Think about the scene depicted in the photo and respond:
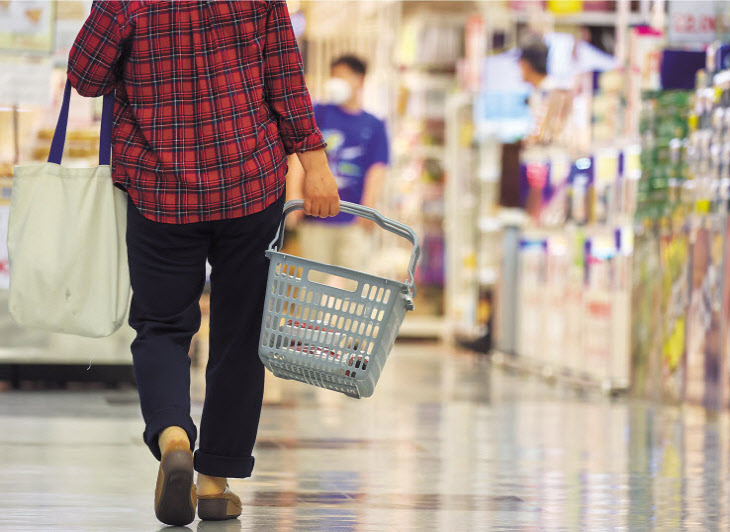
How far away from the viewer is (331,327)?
113 inches

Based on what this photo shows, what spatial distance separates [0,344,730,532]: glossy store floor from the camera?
3236 millimetres

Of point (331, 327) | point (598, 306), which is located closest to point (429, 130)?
point (598, 306)

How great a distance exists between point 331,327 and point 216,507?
54 cm

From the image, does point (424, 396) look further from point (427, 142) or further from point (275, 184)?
point (427, 142)

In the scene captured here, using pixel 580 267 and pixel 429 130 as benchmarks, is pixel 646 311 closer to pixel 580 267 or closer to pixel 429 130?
pixel 580 267

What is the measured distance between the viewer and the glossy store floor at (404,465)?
3.24 meters

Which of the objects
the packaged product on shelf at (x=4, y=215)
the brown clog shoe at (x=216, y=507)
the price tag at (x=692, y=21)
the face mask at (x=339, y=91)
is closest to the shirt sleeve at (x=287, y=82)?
the brown clog shoe at (x=216, y=507)

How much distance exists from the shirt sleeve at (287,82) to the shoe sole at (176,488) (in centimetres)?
72

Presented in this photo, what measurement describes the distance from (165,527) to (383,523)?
1.62 ft

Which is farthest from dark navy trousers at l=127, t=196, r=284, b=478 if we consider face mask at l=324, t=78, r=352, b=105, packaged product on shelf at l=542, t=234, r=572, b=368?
packaged product on shelf at l=542, t=234, r=572, b=368

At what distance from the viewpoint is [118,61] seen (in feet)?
9.79

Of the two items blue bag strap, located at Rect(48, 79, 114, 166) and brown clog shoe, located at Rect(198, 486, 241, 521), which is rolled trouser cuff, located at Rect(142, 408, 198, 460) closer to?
brown clog shoe, located at Rect(198, 486, 241, 521)

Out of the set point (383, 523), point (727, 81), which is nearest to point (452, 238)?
point (727, 81)

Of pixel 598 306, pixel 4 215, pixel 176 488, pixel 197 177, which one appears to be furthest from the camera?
pixel 598 306
